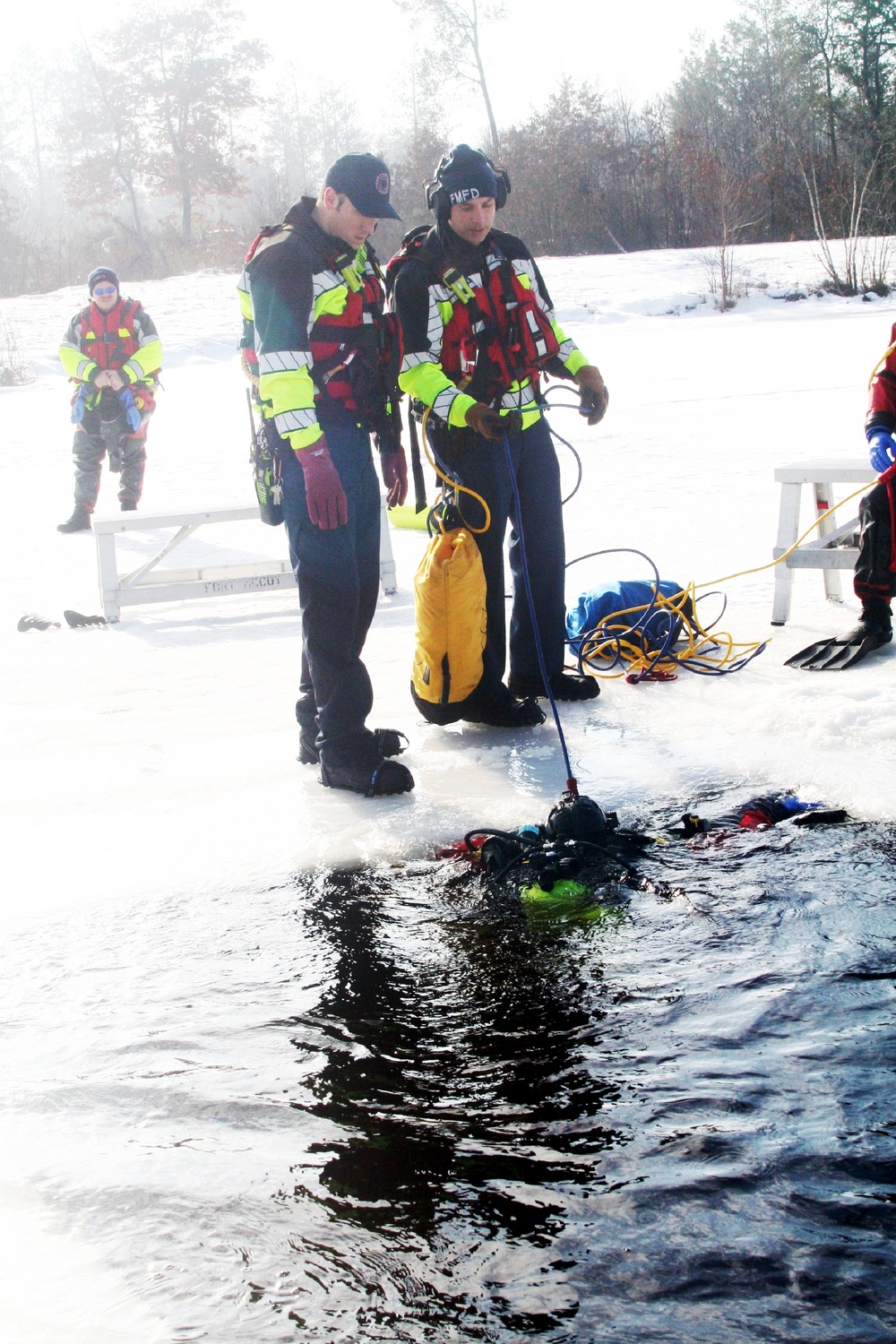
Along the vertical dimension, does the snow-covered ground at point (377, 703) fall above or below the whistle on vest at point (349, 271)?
below

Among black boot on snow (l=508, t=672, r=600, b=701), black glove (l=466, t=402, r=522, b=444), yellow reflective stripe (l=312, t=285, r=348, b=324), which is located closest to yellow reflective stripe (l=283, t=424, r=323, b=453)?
yellow reflective stripe (l=312, t=285, r=348, b=324)

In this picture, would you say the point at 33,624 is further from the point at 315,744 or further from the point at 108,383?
the point at 108,383

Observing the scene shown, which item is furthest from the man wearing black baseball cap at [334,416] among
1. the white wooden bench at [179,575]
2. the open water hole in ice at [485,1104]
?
the white wooden bench at [179,575]

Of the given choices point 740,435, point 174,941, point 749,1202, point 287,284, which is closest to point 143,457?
point 740,435

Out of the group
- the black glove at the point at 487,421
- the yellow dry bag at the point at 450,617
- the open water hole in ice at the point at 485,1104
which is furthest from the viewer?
the yellow dry bag at the point at 450,617

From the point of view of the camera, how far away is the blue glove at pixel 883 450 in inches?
180

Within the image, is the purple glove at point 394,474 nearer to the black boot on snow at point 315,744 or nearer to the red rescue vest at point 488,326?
the red rescue vest at point 488,326

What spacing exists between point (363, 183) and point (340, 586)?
3.86 ft

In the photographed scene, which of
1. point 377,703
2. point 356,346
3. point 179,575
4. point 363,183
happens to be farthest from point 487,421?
point 179,575

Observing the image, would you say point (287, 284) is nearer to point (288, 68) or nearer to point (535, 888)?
point (535, 888)

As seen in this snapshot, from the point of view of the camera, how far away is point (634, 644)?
507cm

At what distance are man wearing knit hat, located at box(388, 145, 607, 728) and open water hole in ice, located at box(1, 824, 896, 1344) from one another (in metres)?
1.53

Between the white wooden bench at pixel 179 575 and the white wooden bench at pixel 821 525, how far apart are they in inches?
81.1

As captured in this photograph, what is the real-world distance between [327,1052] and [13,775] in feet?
7.40
